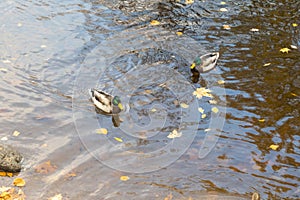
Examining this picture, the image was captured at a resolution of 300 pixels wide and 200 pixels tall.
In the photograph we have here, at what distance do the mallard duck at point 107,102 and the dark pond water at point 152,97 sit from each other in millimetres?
154

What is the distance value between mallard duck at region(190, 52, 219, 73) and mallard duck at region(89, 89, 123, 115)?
178 cm

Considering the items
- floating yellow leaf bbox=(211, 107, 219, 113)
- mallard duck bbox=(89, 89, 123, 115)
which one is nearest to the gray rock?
mallard duck bbox=(89, 89, 123, 115)

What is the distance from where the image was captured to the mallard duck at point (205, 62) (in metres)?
7.48

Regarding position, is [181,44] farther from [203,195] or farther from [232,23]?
[203,195]

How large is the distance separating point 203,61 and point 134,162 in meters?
2.61

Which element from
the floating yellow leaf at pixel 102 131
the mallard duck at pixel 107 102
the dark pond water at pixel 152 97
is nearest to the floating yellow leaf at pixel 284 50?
the dark pond water at pixel 152 97

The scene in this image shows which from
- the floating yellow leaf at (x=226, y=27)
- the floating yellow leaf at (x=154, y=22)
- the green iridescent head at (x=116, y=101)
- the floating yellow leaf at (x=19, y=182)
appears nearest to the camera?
the floating yellow leaf at (x=19, y=182)

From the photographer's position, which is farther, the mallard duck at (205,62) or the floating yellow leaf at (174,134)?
the mallard duck at (205,62)

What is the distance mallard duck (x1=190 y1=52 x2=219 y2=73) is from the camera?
24.5 feet

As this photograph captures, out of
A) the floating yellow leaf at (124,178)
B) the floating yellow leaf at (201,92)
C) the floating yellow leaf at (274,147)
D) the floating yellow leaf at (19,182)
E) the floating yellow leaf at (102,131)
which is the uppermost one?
the floating yellow leaf at (201,92)

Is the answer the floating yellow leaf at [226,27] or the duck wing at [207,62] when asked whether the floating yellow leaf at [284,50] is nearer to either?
the floating yellow leaf at [226,27]

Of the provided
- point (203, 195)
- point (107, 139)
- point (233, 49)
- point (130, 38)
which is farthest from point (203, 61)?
point (203, 195)

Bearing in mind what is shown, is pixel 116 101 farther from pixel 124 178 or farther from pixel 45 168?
pixel 45 168

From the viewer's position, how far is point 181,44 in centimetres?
849
